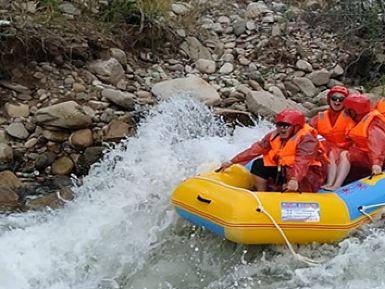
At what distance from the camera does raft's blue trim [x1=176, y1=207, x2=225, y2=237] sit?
5684mm

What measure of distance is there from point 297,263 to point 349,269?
42 centimetres

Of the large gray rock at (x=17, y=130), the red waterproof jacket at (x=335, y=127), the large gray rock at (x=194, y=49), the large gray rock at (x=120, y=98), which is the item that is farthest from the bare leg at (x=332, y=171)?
the large gray rock at (x=194, y=49)

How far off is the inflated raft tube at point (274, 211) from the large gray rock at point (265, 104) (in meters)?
A: 2.59

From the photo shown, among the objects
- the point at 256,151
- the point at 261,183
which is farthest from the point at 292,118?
the point at 261,183

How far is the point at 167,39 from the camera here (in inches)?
387

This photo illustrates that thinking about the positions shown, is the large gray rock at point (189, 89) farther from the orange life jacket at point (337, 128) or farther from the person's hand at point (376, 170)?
the person's hand at point (376, 170)

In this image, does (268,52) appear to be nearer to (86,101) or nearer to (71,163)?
(86,101)

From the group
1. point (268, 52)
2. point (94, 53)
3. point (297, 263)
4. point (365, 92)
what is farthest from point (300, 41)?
point (297, 263)

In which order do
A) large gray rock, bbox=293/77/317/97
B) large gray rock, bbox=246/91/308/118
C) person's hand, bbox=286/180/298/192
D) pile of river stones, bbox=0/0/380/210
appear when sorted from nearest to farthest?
person's hand, bbox=286/180/298/192, pile of river stones, bbox=0/0/380/210, large gray rock, bbox=246/91/308/118, large gray rock, bbox=293/77/317/97

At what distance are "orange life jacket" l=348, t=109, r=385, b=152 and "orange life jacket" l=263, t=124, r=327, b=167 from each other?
621 millimetres

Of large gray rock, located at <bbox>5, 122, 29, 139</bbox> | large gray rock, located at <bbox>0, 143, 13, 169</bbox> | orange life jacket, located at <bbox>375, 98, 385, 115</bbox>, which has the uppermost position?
orange life jacket, located at <bbox>375, 98, 385, 115</bbox>

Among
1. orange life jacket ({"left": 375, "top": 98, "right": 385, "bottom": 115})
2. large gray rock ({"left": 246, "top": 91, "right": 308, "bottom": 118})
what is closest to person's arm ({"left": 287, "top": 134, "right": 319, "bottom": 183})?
orange life jacket ({"left": 375, "top": 98, "right": 385, "bottom": 115})

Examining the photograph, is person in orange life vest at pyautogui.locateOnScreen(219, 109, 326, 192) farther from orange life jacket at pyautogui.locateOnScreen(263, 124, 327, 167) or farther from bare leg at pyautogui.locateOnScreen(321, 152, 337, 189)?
bare leg at pyautogui.locateOnScreen(321, 152, 337, 189)

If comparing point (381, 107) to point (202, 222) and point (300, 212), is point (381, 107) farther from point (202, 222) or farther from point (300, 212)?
point (202, 222)
